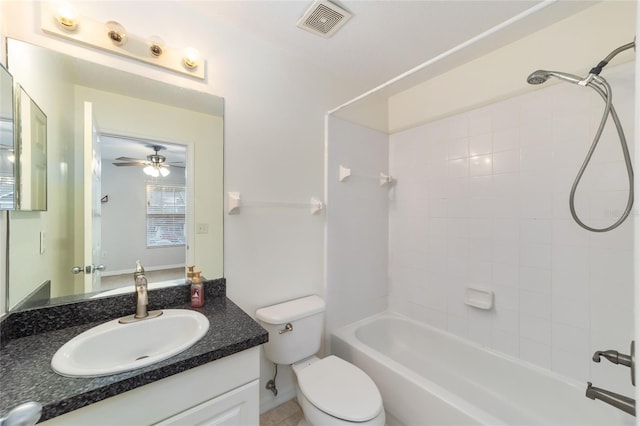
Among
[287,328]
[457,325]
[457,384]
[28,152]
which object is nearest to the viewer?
[28,152]

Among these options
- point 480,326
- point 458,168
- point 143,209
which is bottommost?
point 480,326

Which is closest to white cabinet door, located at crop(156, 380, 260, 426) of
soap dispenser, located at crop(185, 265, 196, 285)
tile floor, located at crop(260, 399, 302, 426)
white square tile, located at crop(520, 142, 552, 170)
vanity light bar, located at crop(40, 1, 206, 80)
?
soap dispenser, located at crop(185, 265, 196, 285)

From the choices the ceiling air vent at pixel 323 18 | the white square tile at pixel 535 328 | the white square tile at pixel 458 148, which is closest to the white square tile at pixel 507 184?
the white square tile at pixel 458 148

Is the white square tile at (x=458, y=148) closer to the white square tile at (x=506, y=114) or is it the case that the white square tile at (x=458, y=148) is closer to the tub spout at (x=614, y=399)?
the white square tile at (x=506, y=114)

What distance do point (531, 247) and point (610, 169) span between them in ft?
1.79

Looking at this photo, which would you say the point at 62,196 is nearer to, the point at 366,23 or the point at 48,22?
the point at 48,22

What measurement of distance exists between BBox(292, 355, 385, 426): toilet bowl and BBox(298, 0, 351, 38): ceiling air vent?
1955 mm

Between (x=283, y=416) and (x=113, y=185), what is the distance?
1.64 m

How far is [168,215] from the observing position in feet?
4.55

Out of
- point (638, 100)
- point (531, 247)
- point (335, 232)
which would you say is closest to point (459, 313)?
point (531, 247)

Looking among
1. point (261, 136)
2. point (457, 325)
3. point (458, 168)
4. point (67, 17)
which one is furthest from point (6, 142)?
point (457, 325)

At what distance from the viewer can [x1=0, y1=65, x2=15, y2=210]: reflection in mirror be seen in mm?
861

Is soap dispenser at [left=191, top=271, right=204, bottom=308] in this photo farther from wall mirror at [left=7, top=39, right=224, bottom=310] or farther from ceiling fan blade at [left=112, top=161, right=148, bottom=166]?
ceiling fan blade at [left=112, top=161, right=148, bottom=166]

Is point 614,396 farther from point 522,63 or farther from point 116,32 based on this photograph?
point 116,32
